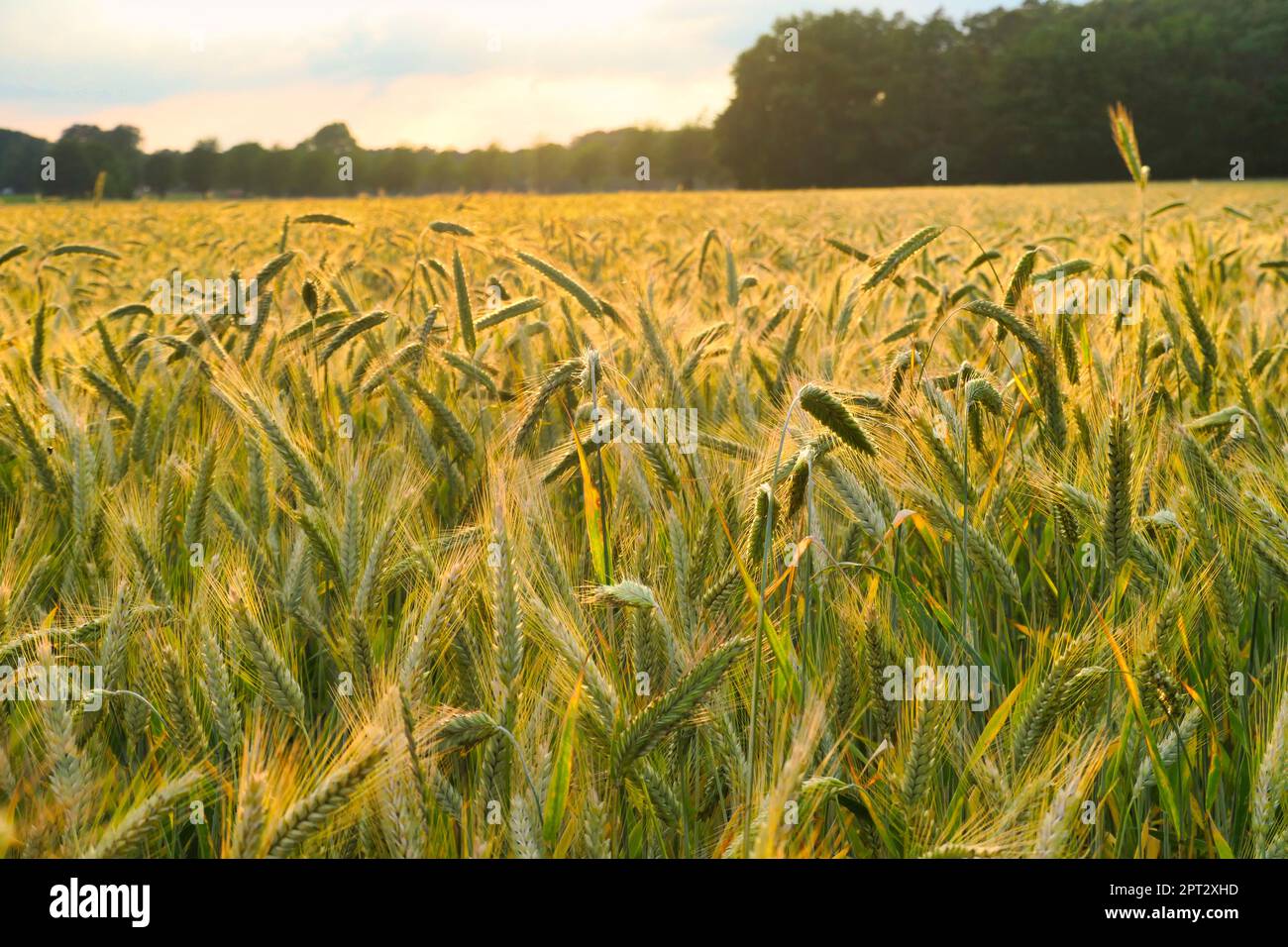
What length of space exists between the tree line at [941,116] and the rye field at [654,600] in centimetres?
4721

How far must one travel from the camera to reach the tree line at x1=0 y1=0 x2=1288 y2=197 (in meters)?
57.0

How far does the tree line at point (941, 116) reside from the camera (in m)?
57.0

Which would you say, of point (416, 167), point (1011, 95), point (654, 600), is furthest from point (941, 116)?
point (654, 600)

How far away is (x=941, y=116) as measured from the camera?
215ft

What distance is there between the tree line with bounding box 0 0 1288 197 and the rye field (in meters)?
47.2

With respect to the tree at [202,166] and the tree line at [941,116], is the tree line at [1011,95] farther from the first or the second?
the tree at [202,166]

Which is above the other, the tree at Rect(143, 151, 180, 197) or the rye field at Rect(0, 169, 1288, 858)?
the tree at Rect(143, 151, 180, 197)

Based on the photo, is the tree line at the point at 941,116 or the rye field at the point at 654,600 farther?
the tree line at the point at 941,116

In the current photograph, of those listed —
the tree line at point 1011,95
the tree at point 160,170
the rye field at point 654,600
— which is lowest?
the rye field at point 654,600

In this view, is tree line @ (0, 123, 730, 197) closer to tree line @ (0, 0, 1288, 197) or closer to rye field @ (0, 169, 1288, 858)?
tree line @ (0, 0, 1288, 197)

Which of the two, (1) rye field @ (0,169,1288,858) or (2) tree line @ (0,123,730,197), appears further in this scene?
(2) tree line @ (0,123,730,197)

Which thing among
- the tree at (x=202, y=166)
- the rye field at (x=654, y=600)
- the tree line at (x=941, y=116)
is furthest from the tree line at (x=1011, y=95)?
the rye field at (x=654, y=600)

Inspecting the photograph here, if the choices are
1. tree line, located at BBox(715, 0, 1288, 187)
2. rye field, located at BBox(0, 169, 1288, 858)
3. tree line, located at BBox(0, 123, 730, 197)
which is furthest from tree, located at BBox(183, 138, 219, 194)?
rye field, located at BBox(0, 169, 1288, 858)
